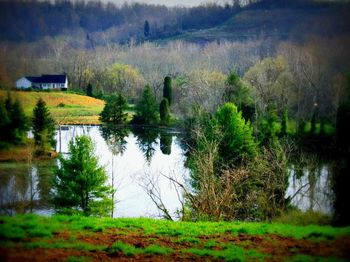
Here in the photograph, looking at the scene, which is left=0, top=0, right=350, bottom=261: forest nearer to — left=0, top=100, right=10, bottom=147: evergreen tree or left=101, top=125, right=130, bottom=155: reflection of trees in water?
left=0, top=100, right=10, bottom=147: evergreen tree

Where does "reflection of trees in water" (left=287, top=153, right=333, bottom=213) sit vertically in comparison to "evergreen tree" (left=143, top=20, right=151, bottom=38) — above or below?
below

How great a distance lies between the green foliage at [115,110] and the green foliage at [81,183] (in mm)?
25809

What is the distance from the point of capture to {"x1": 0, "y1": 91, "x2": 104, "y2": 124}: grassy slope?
2787cm

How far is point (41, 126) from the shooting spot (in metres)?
20.9

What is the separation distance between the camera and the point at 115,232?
939 cm

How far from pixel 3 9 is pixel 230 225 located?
7.36 meters

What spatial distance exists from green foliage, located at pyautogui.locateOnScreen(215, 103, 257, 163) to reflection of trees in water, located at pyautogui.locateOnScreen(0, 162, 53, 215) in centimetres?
985

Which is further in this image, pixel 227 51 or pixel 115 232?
pixel 227 51

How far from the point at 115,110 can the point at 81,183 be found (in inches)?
1099

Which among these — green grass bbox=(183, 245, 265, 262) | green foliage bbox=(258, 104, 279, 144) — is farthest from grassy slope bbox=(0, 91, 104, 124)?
green foliage bbox=(258, 104, 279, 144)

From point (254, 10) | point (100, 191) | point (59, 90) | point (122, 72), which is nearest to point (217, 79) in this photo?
point (122, 72)

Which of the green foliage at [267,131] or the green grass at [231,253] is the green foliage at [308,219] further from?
the green foliage at [267,131]

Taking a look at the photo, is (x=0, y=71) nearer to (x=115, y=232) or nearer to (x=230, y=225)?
(x=115, y=232)

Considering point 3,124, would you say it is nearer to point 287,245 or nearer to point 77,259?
point 77,259
